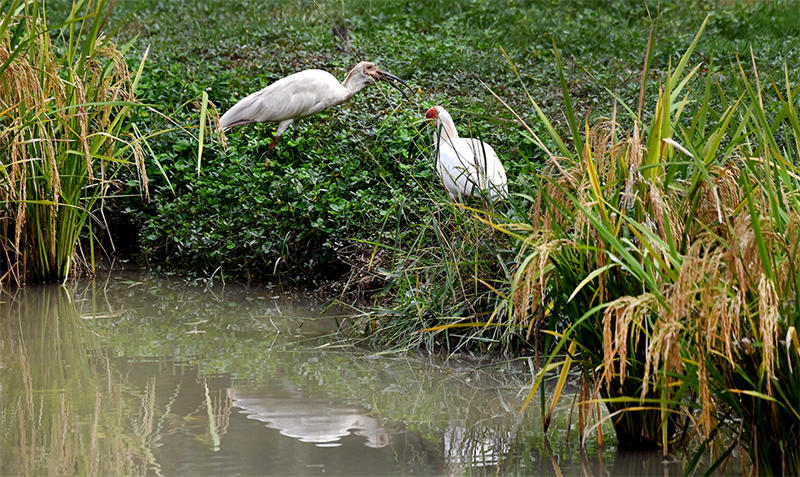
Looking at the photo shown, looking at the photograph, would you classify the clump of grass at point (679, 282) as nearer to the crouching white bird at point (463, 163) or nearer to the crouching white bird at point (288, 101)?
the crouching white bird at point (463, 163)

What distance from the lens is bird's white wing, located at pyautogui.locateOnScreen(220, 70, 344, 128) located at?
23.2ft

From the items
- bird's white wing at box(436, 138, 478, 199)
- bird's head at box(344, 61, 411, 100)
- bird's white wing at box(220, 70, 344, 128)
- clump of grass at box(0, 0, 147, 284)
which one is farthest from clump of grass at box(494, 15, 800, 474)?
bird's head at box(344, 61, 411, 100)

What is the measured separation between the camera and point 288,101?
23.1ft

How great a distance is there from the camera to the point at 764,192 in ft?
10.0

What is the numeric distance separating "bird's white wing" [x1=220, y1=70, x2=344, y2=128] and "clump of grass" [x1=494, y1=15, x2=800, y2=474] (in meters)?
4.04

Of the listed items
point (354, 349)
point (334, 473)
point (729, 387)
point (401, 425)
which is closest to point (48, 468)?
point (334, 473)

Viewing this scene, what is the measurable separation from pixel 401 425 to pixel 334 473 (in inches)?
21.6

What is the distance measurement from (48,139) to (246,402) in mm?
2021

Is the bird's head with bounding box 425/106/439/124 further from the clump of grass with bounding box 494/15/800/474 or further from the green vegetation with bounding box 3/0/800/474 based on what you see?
the clump of grass with bounding box 494/15/800/474

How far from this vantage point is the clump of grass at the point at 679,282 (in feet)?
8.49


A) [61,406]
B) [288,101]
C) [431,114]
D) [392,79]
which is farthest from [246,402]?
[392,79]

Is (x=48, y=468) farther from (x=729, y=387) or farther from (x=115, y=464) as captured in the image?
(x=729, y=387)

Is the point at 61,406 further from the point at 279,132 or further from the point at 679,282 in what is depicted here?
the point at 279,132

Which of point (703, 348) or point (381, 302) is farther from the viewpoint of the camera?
point (381, 302)
